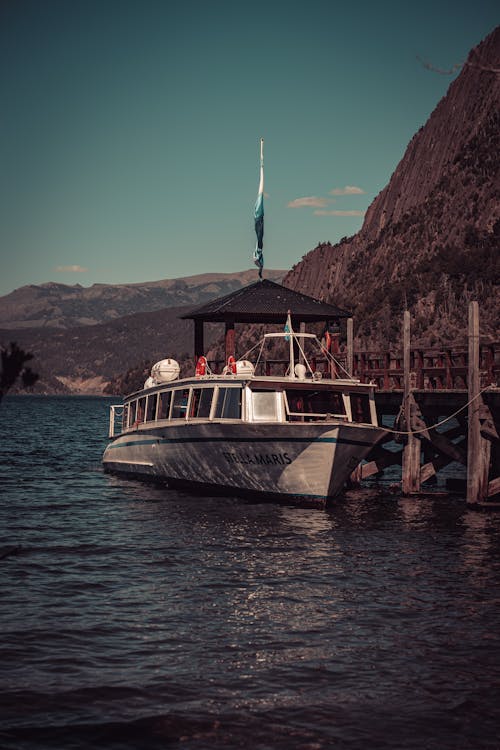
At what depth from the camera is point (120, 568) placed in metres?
20.5

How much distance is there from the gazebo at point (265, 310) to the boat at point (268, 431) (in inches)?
72.7

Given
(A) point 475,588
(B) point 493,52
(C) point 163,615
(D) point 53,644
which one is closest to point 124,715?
(D) point 53,644

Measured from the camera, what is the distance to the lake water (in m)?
11.3

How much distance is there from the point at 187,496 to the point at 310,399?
18.4ft

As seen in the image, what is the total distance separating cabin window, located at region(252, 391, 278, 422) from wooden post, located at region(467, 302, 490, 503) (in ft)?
19.2

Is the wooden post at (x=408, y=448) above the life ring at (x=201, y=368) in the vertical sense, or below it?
below

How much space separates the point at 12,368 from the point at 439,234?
139 m

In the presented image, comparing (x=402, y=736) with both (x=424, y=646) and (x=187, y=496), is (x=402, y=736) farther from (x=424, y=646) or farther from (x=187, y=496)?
(x=187, y=496)

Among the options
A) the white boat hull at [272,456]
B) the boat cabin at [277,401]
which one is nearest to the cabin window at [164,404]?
the white boat hull at [272,456]

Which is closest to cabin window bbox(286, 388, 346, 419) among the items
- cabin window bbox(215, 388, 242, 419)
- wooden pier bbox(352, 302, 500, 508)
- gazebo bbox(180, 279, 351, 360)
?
cabin window bbox(215, 388, 242, 419)

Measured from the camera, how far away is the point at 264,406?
1171 inches

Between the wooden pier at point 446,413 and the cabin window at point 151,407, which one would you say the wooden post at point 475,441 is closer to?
the wooden pier at point 446,413

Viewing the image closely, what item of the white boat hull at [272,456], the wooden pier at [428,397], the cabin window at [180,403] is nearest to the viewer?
the white boat hull at [272,456]

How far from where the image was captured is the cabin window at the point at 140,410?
37312mm
